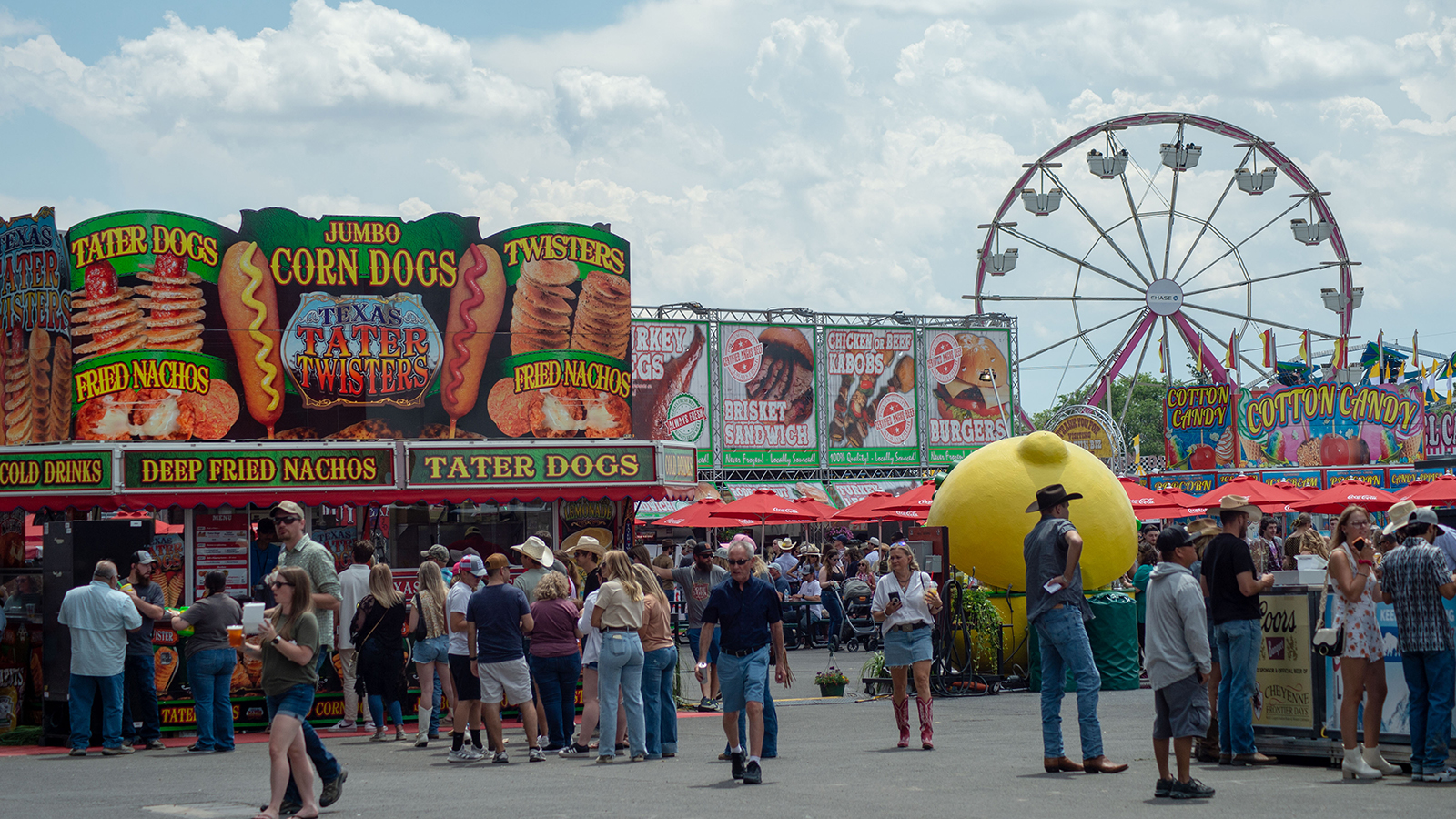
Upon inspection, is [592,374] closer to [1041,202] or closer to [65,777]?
[65,777]

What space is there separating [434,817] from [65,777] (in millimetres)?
4231

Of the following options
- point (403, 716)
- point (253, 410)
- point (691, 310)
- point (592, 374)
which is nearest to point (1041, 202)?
point (691, 310)

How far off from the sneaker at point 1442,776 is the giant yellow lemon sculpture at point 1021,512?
24.5 ft

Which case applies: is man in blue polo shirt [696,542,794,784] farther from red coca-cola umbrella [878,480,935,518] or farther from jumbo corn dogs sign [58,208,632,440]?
red coca-cola umbrella [878,480,935,518]

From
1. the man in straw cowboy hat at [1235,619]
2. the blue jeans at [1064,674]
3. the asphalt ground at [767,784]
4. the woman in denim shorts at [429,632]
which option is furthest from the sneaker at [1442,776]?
the woman in denim shorts at [429,632]

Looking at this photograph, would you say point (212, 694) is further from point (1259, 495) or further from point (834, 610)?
point (1259, 495)

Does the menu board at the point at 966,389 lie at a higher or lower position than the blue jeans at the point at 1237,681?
higher

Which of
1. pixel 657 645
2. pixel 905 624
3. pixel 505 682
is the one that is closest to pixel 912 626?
pixel 905 624

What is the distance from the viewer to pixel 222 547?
1798cm

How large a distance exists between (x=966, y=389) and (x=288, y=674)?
3661 centimetres

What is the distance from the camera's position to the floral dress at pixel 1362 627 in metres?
9.45

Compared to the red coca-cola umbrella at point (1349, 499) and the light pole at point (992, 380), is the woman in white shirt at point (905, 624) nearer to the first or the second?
the red coca-cola umbrella at point (1349, 499)

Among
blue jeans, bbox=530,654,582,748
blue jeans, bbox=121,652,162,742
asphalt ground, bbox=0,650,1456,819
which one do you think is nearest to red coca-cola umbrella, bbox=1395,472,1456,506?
asphalt ground, bbox=0,650,1456,819

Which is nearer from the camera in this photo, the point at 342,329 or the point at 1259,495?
the point at 342,329
